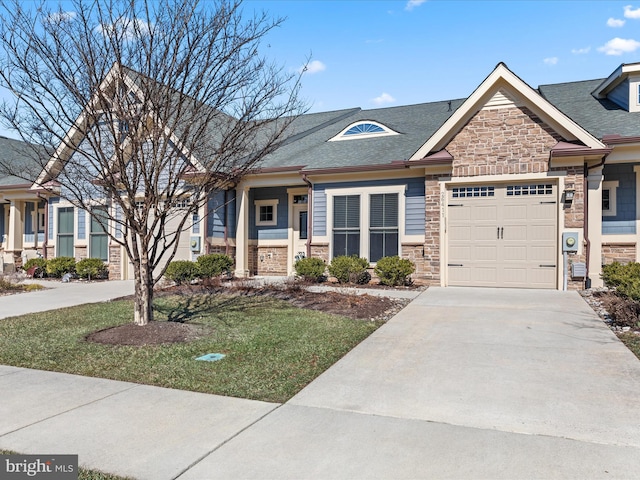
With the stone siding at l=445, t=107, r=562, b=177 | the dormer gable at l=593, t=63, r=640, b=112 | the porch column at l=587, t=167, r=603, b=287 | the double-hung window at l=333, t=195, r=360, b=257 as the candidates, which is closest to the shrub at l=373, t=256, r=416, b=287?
the double-hung window at l=333, t=195, r=360, b=257

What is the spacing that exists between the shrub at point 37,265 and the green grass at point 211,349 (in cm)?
830

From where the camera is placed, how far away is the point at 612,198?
1184 centimetres

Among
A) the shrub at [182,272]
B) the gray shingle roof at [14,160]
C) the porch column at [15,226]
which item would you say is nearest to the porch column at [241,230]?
the shrub at [182,272]

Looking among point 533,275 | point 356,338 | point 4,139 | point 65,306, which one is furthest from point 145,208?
point 4,139

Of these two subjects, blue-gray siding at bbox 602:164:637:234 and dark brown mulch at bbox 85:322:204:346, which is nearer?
dark brown mulch at bbox 85:322:204:346

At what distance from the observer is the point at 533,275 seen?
11.1 m

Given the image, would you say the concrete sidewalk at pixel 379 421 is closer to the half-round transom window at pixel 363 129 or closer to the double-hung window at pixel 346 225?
the double-hung window at pixel 346 225

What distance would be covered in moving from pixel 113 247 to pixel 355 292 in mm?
8986

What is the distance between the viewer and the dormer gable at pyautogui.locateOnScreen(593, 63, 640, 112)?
1226cm

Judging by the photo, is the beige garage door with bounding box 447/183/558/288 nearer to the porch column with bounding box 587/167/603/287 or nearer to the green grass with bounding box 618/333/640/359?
the porch column with bounding box 587/167/603/287

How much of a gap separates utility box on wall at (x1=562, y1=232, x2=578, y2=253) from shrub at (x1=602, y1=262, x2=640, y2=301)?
773 millimetres

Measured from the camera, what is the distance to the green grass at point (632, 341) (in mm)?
5460

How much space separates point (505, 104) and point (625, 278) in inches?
198

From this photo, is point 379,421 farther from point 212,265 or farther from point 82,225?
point 82,225
